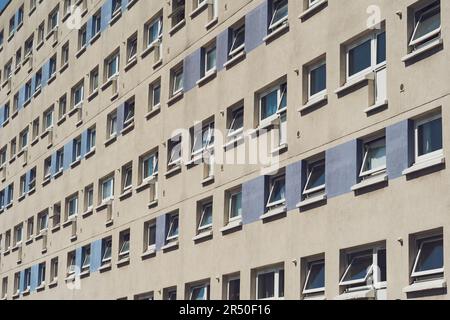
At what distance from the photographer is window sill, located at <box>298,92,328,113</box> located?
27984 mm

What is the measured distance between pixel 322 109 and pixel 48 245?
85.4 feet

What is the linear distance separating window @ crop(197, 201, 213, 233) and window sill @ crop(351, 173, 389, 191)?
900 cm

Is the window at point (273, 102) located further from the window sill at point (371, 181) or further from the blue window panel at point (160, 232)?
the blue window panel at point (160, 232)

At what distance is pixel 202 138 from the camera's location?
1400 inches

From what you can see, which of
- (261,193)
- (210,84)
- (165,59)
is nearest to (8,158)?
(165,59)

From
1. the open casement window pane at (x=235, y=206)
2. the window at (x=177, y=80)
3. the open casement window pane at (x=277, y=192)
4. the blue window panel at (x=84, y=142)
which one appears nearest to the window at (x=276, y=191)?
the open casement window pane at (x=277, y=192)

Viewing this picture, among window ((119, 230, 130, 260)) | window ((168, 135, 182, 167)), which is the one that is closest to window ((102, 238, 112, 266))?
window ((119, 230, 130, 260))

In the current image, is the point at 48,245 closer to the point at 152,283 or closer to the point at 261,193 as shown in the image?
the point at 152,283

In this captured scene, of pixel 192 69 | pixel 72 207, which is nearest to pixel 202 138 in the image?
pixel 192 69

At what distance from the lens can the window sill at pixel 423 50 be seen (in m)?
23.7

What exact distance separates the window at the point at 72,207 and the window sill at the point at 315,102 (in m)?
21.1

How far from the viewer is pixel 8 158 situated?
62594mm
